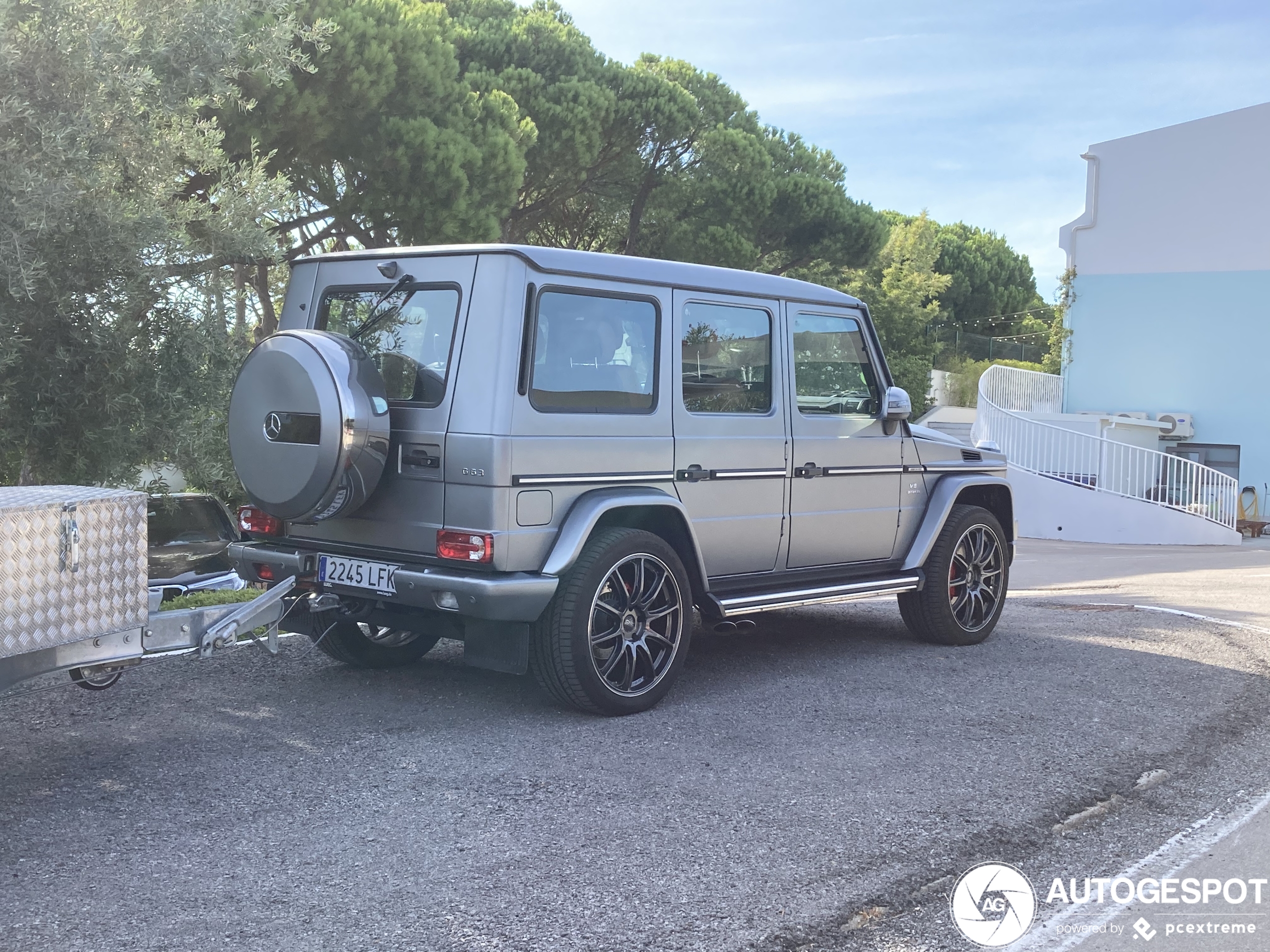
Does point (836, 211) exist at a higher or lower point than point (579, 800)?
higher

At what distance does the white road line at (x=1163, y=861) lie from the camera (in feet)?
11.1

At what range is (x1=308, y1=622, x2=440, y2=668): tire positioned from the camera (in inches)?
256

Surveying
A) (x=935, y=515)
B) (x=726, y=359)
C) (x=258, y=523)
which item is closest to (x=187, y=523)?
(x=258, y=523)

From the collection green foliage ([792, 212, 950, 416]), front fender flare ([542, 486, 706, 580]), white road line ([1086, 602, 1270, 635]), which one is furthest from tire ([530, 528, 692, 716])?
green foliage ([792, 212, 950, 416])

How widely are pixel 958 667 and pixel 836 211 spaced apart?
920 inches

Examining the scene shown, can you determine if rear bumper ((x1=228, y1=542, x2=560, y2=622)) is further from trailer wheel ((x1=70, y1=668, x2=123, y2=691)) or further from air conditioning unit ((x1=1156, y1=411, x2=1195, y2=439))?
air conditioning unit ((x1=1156, y1=411, x2=1195, y2=439))

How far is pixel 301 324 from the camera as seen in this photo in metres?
6.07

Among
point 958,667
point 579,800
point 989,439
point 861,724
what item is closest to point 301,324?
point 579,800

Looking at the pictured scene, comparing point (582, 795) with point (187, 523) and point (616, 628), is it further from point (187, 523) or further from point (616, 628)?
point (187, 523)

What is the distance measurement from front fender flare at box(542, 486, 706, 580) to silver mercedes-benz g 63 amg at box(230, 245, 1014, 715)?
0.01 metres

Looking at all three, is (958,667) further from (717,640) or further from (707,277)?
(707,277)

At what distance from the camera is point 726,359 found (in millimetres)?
6219

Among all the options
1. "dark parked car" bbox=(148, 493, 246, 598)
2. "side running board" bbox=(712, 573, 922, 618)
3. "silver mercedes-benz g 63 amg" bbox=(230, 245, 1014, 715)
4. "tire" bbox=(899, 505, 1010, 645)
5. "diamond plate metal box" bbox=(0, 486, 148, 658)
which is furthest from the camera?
"dark parked car" bbox=(148, 493, 246, 598)

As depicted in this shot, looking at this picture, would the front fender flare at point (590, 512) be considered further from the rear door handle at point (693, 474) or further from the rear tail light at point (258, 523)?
the rear tail light at point (258, 523)
